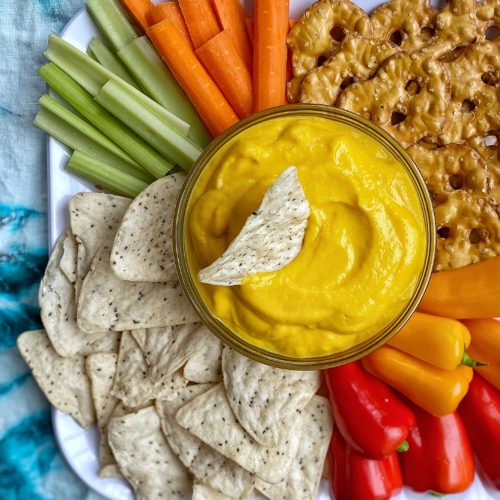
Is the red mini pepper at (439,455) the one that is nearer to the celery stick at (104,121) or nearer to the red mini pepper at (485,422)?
the red mini pepper at (485,422)

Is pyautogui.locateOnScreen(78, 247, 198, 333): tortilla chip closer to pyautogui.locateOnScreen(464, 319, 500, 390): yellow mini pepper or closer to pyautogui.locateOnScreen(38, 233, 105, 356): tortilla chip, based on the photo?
pyautogui.locateOnScreen(38, 233, 105, 356): tortilla chip

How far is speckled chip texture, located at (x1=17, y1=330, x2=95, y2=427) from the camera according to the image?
2.17 meters

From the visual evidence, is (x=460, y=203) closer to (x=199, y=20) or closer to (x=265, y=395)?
(x=265, y=395)

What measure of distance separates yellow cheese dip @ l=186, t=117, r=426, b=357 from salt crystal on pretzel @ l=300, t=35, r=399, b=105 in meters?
0.29

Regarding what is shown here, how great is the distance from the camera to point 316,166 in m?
1.70

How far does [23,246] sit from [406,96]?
1340mm

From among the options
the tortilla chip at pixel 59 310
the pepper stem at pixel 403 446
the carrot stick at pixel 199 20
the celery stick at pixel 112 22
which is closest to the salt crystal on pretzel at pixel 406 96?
the carrot stick at pixel 199 20

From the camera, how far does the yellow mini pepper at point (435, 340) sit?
2.00 m

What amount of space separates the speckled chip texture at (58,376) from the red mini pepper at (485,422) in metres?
1.22

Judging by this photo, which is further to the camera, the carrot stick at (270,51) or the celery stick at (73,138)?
the celery stick at (73,138)

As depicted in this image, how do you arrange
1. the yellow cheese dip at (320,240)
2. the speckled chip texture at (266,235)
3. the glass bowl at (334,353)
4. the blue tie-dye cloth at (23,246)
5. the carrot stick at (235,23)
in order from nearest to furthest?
the speckled chip texture at (266,235), the yellow cheese dip at (320,240), the glass bowl at (334,353), the carrot stick at (235,23), the blue tie-dye cloth at (23,246)

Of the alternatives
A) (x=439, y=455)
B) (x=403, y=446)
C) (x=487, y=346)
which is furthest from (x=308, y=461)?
(x=487, y=346)

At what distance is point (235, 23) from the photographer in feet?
7.03

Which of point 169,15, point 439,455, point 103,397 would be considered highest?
point 169,15
